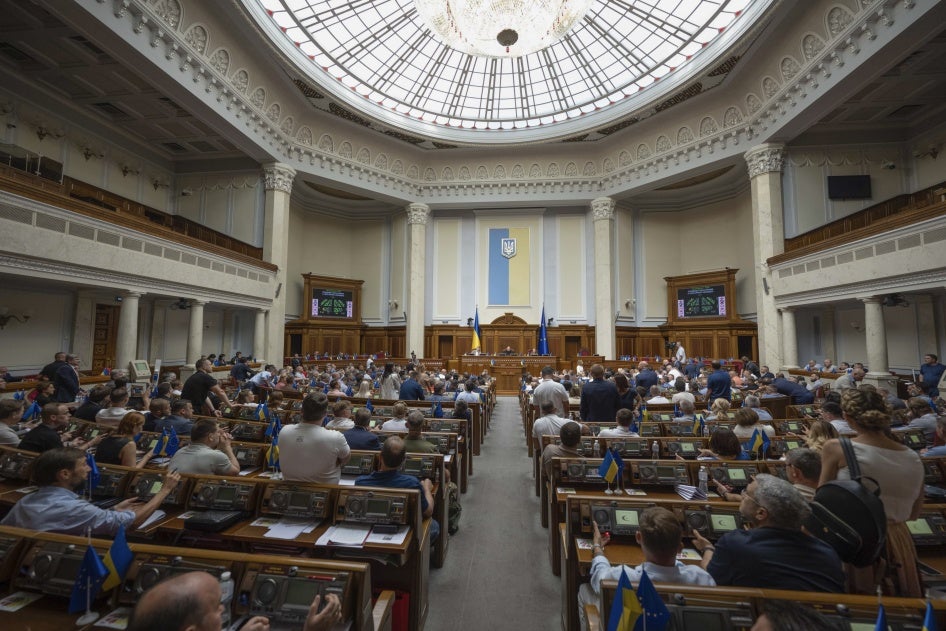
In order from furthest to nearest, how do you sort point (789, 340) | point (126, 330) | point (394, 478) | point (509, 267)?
point (509, 267)
point (789, 340)
point (126, 330)
point (394, 478)

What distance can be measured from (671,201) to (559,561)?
19.9 meters

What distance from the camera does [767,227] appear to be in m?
13.3

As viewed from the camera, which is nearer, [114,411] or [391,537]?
[391,537]

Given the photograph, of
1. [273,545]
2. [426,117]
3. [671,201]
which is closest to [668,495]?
[273,545]

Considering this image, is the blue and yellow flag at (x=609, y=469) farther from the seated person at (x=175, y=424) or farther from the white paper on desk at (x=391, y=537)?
the seated person at (x=175, y=424)

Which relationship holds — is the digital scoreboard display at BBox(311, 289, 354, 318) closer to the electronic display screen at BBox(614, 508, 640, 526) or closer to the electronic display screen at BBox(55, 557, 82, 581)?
the electronic display screen at BBox(55, 557, 82, 581)

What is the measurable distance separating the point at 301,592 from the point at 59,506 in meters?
1.59

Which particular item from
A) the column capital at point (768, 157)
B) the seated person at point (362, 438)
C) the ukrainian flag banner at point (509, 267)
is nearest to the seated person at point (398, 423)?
the seated person at point (362, 438)

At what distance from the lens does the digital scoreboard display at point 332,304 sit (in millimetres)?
19047

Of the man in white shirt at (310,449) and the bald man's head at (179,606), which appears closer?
the bald man's head at (179,606)

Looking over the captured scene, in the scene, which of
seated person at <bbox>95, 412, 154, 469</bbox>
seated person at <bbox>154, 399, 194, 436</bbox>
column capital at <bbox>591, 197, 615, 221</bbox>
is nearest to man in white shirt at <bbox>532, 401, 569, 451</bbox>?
seated person at <bbox>95, 412, 154, 469</bbox>

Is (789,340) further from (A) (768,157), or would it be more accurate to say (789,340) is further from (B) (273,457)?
(B) (273,457)

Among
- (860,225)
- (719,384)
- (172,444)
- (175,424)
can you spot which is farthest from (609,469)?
(860,225)

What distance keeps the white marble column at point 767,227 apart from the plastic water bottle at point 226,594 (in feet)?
48.7
